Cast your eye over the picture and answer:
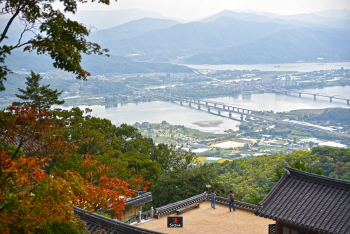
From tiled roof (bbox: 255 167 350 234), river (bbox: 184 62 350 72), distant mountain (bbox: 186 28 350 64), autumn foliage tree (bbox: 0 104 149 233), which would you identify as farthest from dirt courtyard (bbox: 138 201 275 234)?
distant mountain (bbox: 186 28 350 64)

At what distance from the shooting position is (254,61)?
15912cm

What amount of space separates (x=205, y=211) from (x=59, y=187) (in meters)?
9.52

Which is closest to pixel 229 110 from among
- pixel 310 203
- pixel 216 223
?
pixel 216 223

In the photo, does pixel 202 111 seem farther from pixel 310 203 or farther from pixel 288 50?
pixel 288 50

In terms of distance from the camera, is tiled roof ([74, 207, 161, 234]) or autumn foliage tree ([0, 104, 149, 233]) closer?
autumn foliage tree ([0, 104, 149, 233])

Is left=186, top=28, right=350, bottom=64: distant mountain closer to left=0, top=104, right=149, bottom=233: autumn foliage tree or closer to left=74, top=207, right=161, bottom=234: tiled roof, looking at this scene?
left=74, top=207, right=161, bottom=234: tiled roof

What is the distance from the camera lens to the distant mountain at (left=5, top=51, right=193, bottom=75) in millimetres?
119062

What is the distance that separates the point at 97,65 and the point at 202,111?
61.8 m

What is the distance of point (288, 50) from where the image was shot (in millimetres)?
166125

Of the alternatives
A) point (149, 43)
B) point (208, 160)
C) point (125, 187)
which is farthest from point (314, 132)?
point (149, 43)

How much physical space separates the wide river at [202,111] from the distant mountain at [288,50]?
189 feet

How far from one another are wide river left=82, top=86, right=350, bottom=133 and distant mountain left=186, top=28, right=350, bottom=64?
57.5 metres

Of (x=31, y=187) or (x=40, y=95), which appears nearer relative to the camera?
(x=31, y=187)

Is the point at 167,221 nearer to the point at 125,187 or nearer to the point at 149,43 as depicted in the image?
the point at 125,187
